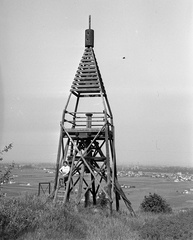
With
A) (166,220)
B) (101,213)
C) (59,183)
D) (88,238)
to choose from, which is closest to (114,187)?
(101,213)

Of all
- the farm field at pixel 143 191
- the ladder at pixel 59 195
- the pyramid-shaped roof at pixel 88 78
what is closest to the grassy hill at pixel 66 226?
the ladder at pixel 59 195

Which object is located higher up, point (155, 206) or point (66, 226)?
point (66, 226)

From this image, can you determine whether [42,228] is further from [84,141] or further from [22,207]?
[84,141]

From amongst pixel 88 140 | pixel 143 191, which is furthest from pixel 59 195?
pixel 143 191

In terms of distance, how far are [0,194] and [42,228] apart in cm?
184

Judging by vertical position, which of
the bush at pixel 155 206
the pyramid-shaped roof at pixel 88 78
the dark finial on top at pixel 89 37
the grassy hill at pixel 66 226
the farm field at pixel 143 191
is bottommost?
the farm field at pixel 143 191

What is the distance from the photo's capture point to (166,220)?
11.8m

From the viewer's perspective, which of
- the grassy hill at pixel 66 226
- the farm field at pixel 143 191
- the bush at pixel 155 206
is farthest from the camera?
the farm field at pixel 143 191

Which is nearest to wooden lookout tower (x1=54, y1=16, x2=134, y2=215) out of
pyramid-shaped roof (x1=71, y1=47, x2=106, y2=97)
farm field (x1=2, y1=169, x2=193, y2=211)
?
pyramid-shaped roof (x1=71, y1=47, x2=106, y2=97)

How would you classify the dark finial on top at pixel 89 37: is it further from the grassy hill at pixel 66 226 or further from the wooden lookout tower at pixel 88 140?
the grassy hill at pixel 66 226

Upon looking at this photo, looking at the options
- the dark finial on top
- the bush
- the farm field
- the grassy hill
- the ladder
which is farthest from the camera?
the farm field

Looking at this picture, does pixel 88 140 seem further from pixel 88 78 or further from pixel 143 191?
pixel 143 191

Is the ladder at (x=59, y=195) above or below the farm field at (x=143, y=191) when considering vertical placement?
above

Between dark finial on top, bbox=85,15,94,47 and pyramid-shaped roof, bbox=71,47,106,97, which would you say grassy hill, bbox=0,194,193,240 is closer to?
pyramid-shaped roof, bbox=71,47,106,97
